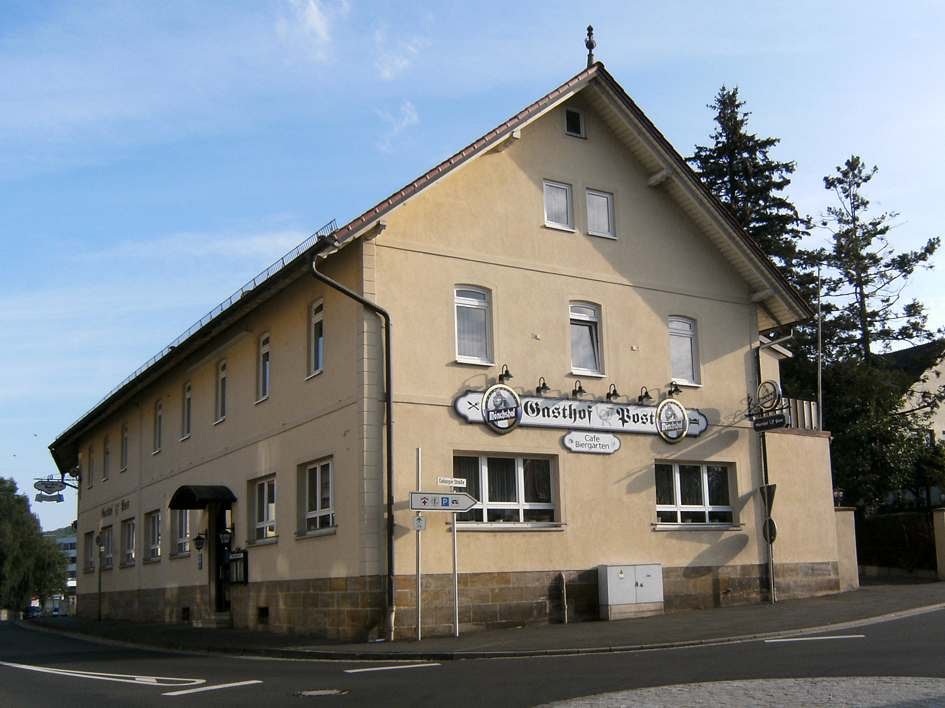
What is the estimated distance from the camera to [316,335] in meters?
20.7

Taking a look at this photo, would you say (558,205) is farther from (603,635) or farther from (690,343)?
(603,635)

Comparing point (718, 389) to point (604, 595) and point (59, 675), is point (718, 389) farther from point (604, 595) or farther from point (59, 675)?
point (59, 675)

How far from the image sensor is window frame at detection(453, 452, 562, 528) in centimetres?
1914

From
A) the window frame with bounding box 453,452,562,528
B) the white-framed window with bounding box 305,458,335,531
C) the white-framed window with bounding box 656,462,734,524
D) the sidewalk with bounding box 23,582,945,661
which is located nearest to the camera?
the sidewalk with bounding box 23,582,945,661

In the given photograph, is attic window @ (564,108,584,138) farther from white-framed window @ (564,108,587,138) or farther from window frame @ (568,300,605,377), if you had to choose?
window frame @ (568,300,605,377)

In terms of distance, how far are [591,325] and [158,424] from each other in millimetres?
15115

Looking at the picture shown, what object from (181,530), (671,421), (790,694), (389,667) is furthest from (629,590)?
(181,530)

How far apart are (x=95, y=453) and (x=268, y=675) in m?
27.9

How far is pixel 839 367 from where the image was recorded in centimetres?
3962

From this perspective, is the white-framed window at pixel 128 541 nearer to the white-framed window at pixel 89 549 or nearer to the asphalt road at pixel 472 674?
the white-framed window at pixel 89 549

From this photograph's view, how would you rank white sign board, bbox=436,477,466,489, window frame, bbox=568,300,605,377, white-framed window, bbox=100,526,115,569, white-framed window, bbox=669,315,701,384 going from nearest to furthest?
1. white sign board, bbox=436,477,466,489
2. window frame, bbox=568,300,605,377
3. white-framed window, bbox=669,315,701,384
4. white-framed window, bbox=100,526,115,569

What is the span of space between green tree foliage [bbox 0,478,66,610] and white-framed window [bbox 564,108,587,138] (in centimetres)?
6458

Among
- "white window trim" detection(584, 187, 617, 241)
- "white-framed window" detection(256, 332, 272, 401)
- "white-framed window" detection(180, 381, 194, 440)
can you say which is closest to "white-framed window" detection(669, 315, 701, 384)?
"white window trim" detection(584, 187, 617, 241)

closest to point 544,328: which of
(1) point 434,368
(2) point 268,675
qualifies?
(1) point 434,368
